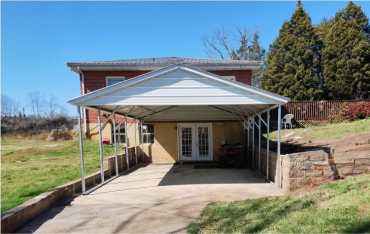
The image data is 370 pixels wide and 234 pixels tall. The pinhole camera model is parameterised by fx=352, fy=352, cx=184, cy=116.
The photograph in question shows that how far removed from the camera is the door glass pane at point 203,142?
1702 cm

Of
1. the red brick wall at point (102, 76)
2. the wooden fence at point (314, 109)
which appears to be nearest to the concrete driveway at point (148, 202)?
the red brick wall at point (102, 76)

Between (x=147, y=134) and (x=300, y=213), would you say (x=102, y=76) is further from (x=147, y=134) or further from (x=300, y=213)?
(x=300, y=213)

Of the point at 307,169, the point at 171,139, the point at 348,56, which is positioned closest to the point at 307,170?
the point at 307,169

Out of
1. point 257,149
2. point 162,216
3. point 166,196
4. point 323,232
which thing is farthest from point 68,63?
point 323,232

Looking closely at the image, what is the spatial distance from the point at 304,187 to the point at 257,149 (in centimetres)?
536

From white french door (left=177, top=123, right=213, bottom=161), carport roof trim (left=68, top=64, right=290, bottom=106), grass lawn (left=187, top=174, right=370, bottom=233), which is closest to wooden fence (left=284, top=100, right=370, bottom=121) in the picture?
white french door (left=177, top=123, right=213, bottom=161)

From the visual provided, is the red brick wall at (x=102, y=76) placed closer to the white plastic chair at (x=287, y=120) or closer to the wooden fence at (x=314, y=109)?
the white plastic chair at (x=287, y=120)

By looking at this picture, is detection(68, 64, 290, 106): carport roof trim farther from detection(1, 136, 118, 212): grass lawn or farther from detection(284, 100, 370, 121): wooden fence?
detection(284, 100, 370, 121): wooden fence

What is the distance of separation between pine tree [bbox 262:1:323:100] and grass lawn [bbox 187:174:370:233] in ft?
67.2

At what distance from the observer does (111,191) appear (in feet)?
30.4

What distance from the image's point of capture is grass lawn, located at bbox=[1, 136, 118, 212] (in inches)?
330

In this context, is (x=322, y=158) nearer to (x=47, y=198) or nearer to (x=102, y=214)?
(x=102, y=214)

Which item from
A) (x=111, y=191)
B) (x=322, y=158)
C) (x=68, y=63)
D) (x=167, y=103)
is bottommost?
(x=111, y=191)

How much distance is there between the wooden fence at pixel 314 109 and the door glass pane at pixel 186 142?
8.56 metres
